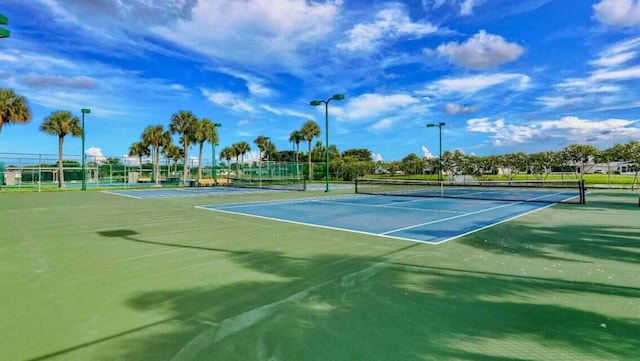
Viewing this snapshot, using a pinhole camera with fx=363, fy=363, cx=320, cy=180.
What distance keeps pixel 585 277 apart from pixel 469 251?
6.53ft

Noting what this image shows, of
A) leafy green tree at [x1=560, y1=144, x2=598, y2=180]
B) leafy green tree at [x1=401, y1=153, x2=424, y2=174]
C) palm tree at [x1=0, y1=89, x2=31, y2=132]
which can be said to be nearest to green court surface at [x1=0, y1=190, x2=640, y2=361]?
palm tree at [x1=0, y1=89, x2=31, y2=132]

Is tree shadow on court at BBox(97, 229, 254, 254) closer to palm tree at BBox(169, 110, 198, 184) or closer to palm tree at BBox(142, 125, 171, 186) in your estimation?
palm tree at BBox(169, 110, 198, 184)

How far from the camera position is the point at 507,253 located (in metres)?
6.72

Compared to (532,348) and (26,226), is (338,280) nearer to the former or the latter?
(532,348)

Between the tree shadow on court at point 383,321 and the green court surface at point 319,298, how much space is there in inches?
0.7

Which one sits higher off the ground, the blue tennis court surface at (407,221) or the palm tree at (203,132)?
the palm tree at (203,132)

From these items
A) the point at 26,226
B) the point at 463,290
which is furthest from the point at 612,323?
the point at 26,226

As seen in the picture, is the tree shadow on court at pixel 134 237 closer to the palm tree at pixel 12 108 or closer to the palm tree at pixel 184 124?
the palm tree at pixel 12 108

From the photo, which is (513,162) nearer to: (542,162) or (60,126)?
(542,162)

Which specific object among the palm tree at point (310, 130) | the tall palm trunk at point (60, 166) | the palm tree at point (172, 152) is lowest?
the tall palm trunk at point (60, 166)

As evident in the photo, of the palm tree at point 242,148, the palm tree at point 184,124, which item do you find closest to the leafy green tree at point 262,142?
the palm tree at point 242,148

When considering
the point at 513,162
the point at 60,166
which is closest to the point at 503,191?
the point at 513,162

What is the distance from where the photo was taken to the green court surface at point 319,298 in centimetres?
316

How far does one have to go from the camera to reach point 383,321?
3703mm
